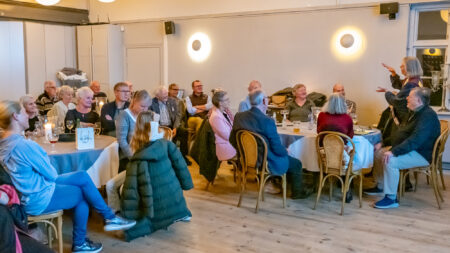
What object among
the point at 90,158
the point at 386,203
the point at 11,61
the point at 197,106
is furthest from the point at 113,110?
the point at 11,61

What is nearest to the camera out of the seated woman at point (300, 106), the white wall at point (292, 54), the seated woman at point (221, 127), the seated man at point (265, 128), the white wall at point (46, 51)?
the seated man at point (265, 128)

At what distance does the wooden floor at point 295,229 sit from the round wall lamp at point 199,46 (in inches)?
160

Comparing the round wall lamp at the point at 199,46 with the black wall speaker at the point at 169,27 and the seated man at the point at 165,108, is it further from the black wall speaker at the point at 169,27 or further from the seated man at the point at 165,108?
the seated man at the point at 165,108

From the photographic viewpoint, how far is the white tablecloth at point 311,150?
4.84m

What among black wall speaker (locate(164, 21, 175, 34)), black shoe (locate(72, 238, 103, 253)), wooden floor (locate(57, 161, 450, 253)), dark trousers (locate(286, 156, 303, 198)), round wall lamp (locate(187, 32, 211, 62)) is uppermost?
black wall speaker (locate(164, 21, 175, 34))

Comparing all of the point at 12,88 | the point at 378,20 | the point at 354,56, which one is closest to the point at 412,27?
the point at 378,20

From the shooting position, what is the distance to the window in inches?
259

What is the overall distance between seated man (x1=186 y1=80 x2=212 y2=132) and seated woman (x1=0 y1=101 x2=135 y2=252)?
3838 mm

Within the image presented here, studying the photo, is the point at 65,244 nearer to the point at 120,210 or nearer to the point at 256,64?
the point at 120,210

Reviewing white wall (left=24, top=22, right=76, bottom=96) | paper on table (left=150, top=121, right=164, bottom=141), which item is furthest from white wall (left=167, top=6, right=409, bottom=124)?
paper on table (left=150, top=121, right=164, bottom=141)

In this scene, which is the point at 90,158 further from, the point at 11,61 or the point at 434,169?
the point at 11,61

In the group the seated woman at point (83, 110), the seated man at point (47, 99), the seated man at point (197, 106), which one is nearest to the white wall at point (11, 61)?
the seated man at point (47, 99)

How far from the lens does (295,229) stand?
4172 mm

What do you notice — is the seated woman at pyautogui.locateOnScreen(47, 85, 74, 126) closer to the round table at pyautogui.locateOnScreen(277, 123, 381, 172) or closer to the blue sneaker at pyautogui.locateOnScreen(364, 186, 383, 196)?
the round table at pyautogui.locateOnScreen(277, 123, 381, 172)
